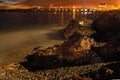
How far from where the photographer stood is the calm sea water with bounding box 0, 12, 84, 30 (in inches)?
2552

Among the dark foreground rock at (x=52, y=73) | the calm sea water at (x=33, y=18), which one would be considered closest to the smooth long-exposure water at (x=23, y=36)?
the calm sea water at (x=33, y=18)

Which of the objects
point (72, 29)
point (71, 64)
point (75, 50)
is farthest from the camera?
point (72, 29)

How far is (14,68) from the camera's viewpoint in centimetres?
2381

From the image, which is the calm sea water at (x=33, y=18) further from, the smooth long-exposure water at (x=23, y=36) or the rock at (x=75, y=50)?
the rock at (x=75, y=50)

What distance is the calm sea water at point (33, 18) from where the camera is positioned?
64.8m

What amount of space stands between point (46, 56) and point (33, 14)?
51.4 meters

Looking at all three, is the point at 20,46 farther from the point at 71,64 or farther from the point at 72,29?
the point at 71,64

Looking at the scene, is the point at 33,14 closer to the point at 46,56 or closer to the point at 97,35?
the point at 97,35

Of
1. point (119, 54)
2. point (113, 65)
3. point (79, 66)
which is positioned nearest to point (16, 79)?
point (79, 66)

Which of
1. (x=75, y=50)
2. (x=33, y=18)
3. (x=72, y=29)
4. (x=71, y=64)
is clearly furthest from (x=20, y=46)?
(x=33, y=18)

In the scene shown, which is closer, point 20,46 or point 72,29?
point 20,46

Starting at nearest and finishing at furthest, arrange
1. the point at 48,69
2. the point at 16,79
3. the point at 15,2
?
1. the point at 16,79
2. the point at 48,69
3. the point at 15,2

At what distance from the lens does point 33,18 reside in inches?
2746

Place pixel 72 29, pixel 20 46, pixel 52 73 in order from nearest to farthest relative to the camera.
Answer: pixel 52 73
pixel 20 46
pixel 72 29
